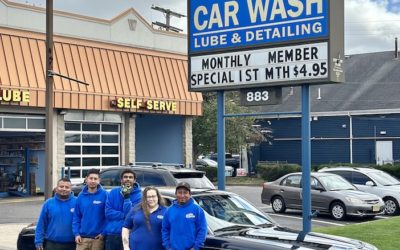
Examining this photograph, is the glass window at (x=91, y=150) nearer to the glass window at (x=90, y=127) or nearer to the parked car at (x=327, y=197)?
the glass window at (x=90, y=127)

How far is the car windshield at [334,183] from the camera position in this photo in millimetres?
19156

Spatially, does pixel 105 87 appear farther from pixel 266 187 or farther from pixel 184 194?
pixel 184 194

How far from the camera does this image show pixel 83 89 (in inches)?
1056

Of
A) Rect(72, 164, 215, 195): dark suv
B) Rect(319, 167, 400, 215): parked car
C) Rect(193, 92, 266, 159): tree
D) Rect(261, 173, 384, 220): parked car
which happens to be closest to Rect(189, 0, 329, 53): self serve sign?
Rect(72, 164, 215, 195): dark suv

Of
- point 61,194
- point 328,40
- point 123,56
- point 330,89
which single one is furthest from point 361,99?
point 61,194

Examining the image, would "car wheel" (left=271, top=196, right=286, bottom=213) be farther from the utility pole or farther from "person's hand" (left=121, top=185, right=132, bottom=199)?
the utility pole

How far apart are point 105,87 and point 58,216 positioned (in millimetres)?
19978

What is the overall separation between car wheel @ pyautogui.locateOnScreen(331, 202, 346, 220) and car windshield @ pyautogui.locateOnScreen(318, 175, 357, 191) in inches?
23.7

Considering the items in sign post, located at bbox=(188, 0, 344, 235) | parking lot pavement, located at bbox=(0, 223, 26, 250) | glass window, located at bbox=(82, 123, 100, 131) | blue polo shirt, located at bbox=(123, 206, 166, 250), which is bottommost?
parking lot pavement, located at bbox=(0, 223, 26, 250)

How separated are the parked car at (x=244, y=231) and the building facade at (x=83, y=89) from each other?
1632 cm

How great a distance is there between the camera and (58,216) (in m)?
8.02

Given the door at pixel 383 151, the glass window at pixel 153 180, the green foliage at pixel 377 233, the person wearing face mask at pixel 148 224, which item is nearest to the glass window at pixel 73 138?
the glass window at pixel 153 180

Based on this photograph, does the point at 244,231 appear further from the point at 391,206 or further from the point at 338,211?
the point at 391,206

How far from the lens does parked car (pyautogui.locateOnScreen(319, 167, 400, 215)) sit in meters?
19.8
